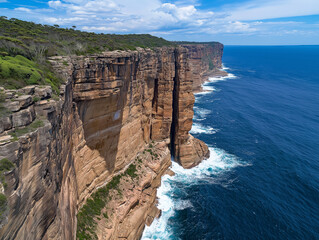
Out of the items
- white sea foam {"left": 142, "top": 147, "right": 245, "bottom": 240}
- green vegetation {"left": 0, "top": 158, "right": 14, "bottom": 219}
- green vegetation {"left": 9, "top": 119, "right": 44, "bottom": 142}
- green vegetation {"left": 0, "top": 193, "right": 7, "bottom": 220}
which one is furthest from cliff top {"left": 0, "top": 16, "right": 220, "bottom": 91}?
white sea foam {"left": 142, "top": 147, "right": 245, "bottom": 240}

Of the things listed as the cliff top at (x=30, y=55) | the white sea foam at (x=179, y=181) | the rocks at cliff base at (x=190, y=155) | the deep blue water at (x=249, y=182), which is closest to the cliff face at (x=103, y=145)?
the rocks at cliff base at (x=190, y=155)

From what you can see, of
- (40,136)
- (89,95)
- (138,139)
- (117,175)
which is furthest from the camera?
(138,139)

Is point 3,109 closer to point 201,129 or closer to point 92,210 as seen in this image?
point 92,210

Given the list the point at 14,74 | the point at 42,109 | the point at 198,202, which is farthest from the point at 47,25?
the point at 198,202

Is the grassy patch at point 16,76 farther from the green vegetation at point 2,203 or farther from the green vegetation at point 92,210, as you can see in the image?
the green vegetation at point 92,210

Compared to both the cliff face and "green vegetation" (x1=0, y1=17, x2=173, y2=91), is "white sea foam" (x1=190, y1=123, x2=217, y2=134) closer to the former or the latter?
the cliff face

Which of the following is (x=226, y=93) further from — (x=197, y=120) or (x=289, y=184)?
(x=289, y=184)

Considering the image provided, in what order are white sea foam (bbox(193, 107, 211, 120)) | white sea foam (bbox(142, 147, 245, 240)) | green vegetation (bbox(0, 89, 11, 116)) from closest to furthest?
green vegetation (bbox(0, 89, 11, 116)) < white sea foam (bbox(142, 147, 245, 240)) < white sea foam (bbox(193, 107, 211, 120))
